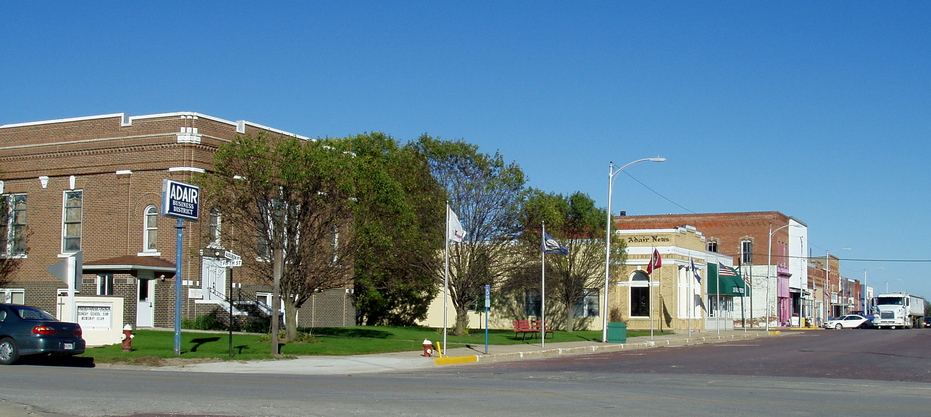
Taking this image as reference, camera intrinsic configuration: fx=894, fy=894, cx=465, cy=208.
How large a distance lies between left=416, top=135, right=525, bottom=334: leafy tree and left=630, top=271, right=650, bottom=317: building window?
722 inches

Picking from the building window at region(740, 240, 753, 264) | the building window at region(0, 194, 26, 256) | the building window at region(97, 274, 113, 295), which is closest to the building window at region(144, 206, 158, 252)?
the building window at region(97, 274, 113, 295)

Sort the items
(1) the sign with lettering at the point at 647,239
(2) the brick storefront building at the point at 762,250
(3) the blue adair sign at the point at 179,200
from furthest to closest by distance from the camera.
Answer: (2) the brick storefront building at the point at 762,250 < (1) the sign with lettering at the point at 647,239 < (3) the blue adair sign at the point at 179,200

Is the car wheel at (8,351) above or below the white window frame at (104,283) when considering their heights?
below

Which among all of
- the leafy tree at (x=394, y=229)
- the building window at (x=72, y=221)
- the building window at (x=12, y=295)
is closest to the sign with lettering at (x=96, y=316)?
the leafy tree at (x=394, y=229)

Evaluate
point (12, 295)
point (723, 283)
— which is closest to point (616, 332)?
point (12, 295)

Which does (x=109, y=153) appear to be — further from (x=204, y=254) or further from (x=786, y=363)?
(x=786, y=363)

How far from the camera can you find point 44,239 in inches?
1524

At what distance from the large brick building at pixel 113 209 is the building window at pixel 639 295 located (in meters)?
25.0

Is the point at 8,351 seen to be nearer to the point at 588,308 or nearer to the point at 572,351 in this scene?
the point at 572,351

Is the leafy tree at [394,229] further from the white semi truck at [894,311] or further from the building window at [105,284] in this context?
the white semi truck at [894,311]

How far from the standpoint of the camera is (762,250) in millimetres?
85500

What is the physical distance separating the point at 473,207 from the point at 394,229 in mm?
7165

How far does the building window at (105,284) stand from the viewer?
117 ft

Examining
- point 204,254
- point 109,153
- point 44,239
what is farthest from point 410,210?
point 44,239
